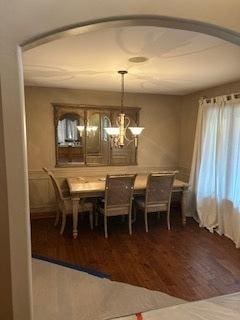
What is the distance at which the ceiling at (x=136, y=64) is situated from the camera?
2070 mm

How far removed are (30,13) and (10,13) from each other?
0.25ft

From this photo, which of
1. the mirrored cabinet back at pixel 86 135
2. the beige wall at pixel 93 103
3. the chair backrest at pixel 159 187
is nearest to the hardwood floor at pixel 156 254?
the chair backrest at pixel 159 187

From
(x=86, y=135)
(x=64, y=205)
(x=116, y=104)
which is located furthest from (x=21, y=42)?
(x=116, y=104)

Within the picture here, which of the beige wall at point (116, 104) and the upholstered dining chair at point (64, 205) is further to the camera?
the beige wall at point (116, 104)

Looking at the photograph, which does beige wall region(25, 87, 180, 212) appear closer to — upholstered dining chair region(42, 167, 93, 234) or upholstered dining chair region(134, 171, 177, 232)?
→ upholstered dining chair region(42, 167, 93, 234)

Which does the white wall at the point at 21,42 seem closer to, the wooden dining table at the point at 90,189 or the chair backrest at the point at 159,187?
the wooden dining table at the point at 90,189

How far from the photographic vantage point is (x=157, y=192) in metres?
4.02

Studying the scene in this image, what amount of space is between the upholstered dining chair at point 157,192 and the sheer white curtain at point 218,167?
653mm

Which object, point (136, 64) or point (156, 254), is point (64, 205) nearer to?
point (156, 254)

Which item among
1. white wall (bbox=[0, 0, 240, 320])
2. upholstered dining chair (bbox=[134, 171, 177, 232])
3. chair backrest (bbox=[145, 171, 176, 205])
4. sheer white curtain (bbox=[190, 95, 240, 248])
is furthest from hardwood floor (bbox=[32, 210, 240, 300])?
white wall (bbox=[0, 0, 240, 320])

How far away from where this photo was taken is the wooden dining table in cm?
373

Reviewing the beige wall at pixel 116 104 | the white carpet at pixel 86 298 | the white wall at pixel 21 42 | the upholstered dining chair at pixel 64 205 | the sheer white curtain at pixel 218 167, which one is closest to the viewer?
the white wall at pixel 21 42

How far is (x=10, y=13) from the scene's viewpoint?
1.04m

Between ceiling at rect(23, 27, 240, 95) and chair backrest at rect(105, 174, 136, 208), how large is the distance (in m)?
1.42
